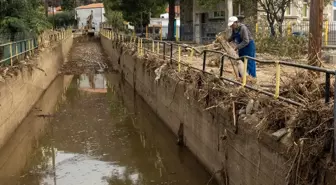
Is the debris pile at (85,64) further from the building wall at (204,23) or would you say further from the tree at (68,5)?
the tree at (68,5)

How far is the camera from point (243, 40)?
10.1m

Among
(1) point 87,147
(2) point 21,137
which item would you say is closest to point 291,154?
(1) point 87,147

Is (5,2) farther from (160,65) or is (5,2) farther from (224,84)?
(224,84)

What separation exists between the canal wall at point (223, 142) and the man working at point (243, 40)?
1.39 m

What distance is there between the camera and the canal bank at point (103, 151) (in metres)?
9.56

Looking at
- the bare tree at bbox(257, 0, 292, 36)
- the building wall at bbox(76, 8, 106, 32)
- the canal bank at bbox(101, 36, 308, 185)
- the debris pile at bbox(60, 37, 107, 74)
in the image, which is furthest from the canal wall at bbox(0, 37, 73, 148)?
the building wall at bbox(76, 8, 106, 32)

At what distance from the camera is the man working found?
33.0 feet

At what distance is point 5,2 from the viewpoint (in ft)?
69.4

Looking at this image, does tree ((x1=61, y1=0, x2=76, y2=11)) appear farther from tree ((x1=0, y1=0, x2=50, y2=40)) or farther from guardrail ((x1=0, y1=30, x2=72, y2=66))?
guardrail ((x1=0, y1=30, x2=72, y2=66))

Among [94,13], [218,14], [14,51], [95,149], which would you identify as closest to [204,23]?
[218,14]

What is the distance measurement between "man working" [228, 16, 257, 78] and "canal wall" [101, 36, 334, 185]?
1.39 metres

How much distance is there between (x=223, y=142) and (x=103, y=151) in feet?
13.5

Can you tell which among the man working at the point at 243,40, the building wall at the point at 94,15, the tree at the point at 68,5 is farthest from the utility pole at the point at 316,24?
the tree at the point at 68,5

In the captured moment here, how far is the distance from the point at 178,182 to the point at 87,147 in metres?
3.45
